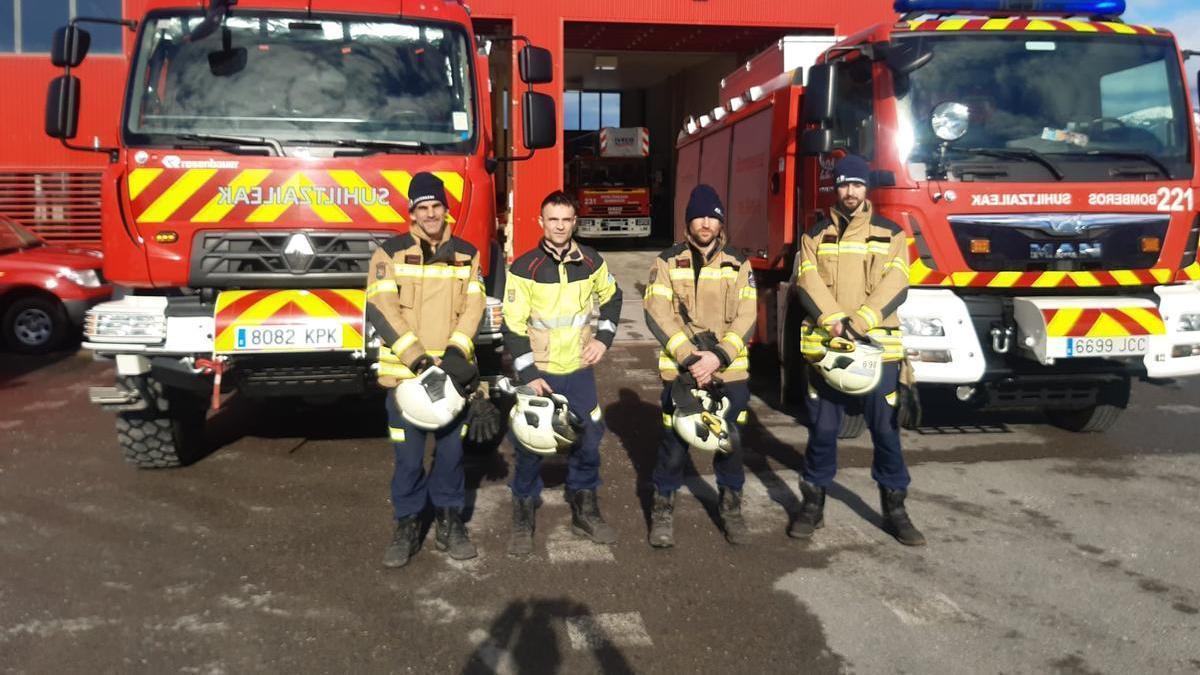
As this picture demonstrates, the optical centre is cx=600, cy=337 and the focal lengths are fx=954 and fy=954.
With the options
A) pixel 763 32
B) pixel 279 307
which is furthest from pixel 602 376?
pixel 763 32

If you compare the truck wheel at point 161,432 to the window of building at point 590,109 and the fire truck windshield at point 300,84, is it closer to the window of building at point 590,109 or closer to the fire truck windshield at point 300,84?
the fire truck windshield at point 300,84

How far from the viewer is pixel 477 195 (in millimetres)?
5484

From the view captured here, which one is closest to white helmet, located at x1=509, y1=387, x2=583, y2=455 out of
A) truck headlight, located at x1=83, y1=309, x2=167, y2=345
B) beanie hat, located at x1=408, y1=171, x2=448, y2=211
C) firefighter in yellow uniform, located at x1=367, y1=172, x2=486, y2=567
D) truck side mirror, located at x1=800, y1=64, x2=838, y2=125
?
firefighter in yellow uniform, located at x1=367, y1=172, x2=486, y2=567

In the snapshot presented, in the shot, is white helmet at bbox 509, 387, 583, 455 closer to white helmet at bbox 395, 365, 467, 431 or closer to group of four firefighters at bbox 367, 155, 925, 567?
group of four firefighters at bbox 367, 155, 925, 567

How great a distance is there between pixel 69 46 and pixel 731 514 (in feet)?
15.3

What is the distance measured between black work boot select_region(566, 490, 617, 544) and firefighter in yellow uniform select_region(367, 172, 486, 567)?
0.57 m

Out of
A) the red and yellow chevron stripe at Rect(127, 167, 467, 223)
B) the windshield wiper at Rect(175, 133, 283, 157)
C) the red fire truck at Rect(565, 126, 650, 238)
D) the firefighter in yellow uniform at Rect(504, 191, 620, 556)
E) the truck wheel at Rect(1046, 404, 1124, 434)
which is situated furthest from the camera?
the red fire truck at Rect(565, 126, 650, 238)

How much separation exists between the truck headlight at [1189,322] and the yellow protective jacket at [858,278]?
240cm

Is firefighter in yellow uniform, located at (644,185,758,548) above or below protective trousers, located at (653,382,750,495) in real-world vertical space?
above

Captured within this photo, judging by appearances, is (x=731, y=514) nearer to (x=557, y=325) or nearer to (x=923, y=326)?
(x=557, y=325)

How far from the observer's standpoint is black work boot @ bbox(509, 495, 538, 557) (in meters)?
4.52

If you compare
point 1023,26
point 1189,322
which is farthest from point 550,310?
point 1189,322

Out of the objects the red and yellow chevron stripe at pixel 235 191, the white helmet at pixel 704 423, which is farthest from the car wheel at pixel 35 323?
the white helmet at pixel 704 423

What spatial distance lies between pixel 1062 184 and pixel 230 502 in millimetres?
5170
